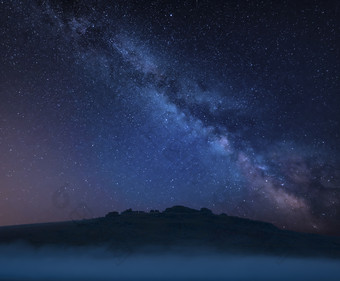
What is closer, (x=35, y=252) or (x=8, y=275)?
(x=8, y=275)

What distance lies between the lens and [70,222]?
5088 cm

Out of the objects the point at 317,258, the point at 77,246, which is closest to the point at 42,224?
the point at 77,246

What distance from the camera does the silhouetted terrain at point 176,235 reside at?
39.5m

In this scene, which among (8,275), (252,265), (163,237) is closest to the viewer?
(8,275)

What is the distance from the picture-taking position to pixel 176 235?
42281 mm

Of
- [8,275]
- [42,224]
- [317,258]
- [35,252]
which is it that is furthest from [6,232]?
[317,258]

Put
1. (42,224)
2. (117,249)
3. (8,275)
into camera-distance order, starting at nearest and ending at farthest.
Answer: (8,275)
(117,249)
(42,224)

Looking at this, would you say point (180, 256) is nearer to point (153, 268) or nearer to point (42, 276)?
point (153, 268)

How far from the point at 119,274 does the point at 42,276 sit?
19.0 ft

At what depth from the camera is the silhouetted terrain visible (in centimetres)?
3950

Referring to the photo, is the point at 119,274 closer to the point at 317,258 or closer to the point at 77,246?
the point at 77,246

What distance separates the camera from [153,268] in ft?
110

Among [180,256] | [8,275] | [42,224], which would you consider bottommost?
[8,275]

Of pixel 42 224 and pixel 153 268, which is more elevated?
pixel 42 224
